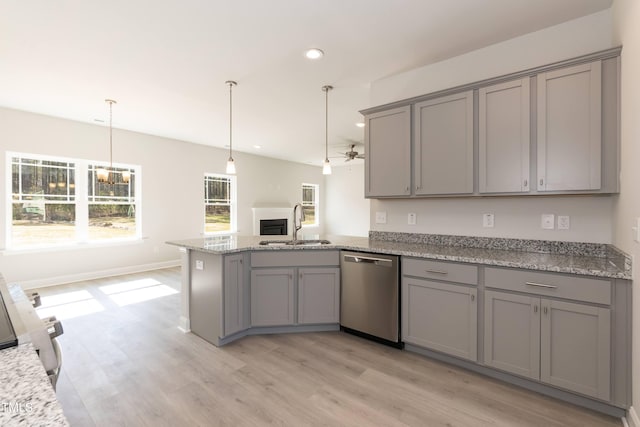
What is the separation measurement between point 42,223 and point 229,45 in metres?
4.45

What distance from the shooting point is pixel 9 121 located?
4.41m

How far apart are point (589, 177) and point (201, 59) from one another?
3430 millimetres

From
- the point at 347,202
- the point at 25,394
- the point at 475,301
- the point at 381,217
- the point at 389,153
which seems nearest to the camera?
the point at 25,394

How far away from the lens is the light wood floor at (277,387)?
6.06 ft

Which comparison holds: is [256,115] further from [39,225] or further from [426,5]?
[39,225]

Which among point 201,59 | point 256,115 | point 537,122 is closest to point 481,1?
point 537,122

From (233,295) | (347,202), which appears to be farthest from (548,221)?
(347,202)

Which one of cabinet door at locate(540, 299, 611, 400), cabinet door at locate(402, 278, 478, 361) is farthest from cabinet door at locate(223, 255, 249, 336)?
cabinet door at locate(540, 299, 611, 400)

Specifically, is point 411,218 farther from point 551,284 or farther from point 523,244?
point 551,284

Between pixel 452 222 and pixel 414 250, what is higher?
pixel 452 222

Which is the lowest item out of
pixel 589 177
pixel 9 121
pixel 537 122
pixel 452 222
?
pixel 452 222

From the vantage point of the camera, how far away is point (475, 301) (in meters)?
2.26

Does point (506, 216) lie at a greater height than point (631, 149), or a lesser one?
lesser

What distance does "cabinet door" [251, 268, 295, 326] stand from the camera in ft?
9.68
